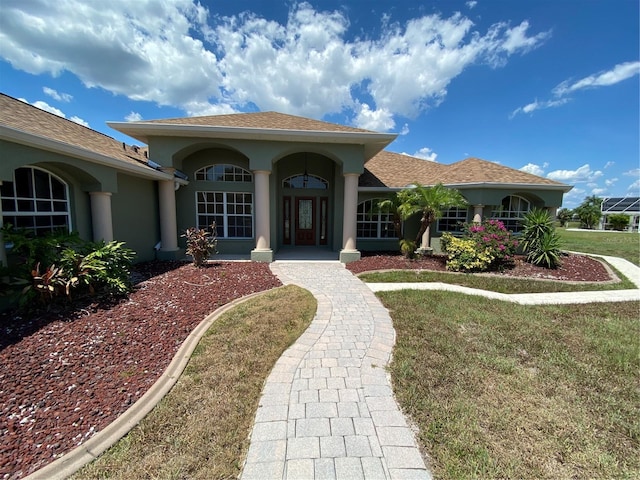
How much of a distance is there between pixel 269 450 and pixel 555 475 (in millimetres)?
2333

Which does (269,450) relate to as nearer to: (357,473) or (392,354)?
(357,473)

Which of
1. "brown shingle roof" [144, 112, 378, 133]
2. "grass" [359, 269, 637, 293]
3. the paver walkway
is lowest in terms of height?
the paver walkway

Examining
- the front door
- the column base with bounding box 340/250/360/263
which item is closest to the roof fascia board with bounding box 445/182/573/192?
the column base with bounding box 340/250/360/263

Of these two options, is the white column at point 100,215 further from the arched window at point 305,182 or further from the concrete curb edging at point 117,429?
the arched window at point 305,182

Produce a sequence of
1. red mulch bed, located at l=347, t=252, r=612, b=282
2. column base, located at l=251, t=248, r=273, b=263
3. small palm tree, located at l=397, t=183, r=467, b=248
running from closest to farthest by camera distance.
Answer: red mulch bed, located at l=347, t=252, r=612, b=282 < small palm tree, located at l=397, t=183, r=467, b=248 < column base, located at l=251, t=248, r=273, b=263

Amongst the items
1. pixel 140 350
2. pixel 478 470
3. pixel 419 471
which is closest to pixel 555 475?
pixel 478 470

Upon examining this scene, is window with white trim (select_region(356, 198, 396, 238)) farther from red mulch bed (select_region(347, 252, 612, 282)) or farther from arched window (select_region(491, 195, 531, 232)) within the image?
arched window (select_region(491, 195, 531, 232))

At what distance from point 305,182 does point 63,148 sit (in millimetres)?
8205

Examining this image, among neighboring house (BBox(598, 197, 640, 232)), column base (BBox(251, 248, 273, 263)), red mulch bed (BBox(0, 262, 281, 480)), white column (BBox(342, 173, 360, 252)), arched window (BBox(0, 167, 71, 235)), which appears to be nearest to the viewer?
red mulch bed (BBox(0, 262, 281, 480))

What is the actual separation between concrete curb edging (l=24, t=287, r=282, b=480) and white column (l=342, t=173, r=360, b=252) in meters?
6.98

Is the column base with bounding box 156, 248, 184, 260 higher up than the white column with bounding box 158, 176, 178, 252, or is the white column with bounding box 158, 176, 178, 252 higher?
the white column with bounding box 158, 176, 178, 252

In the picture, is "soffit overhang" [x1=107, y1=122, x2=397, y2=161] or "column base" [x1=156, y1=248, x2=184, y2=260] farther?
"column base" [x1=156, y1=248, x2=184, y2=260]

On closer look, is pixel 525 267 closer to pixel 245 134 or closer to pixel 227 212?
pixel 245 134

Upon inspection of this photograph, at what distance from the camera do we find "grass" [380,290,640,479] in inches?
89.7
